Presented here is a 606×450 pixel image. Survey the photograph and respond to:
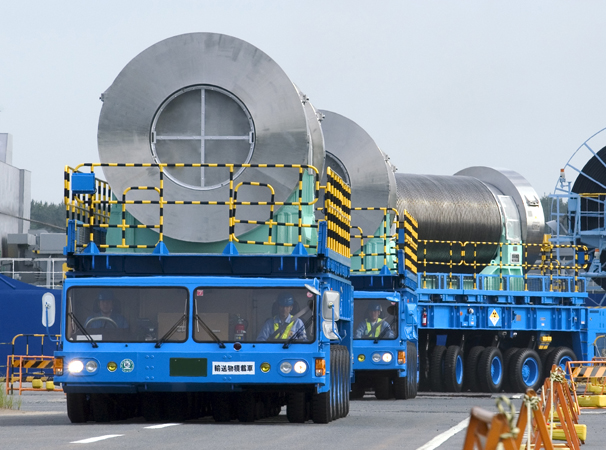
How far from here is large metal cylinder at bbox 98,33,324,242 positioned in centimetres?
1731

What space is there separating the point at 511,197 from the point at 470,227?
206cm

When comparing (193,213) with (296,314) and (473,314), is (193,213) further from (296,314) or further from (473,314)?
(473,314)

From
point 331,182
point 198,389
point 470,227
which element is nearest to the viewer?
point 198,389

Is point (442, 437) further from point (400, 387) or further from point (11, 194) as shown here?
point (11, 194)

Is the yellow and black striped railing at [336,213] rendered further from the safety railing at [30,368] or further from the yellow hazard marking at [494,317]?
the yellow hazard marking at [494,317]

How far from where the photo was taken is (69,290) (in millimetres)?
15500

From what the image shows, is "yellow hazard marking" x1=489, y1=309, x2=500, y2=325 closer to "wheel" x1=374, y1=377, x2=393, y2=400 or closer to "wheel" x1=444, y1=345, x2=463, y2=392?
"wheel" x1=444, y1=345, x2=463, y2=392

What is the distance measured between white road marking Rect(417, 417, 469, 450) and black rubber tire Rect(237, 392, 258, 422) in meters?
2.50

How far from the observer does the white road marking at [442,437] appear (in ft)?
41.8

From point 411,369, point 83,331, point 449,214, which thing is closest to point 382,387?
point 411,369

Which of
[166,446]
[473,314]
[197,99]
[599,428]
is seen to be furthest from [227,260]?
[473,314]

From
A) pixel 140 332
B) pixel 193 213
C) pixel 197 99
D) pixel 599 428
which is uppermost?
pixel 197 99

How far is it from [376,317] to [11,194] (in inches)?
1997

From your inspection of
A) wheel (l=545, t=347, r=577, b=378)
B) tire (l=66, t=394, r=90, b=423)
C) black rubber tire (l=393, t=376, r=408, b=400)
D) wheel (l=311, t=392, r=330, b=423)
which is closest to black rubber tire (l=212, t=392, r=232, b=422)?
wheel (l=311, t=392, r=330, b=423)
